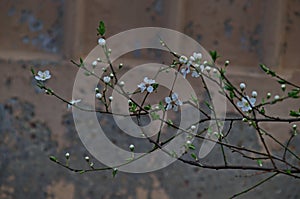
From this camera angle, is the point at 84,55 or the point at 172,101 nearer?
the point at 172,101

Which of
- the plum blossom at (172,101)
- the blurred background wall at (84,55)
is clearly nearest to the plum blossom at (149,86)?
the plum blossom at (172,101)

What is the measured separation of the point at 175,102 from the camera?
102 cm

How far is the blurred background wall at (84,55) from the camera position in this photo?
1.70 m

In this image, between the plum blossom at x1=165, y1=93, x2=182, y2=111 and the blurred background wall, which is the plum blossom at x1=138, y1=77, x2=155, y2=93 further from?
the blurred background wall

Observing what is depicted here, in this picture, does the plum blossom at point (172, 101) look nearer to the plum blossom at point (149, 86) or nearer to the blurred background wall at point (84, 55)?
the plum blossom at point (149, 86)

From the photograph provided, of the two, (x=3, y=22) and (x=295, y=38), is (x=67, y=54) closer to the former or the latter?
(x=3, y=22)

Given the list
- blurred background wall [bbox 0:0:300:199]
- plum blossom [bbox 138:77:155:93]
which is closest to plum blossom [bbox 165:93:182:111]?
plum blossom [bbox 138:77:155:93]

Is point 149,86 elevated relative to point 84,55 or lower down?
lower down

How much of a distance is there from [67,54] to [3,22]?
0.67ft

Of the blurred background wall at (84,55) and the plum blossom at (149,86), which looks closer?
the plum blossom at (149,86)

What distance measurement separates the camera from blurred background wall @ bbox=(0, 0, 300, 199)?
1695 mm

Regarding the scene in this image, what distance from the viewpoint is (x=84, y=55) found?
5.62 ft

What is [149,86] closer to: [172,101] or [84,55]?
[172,101]

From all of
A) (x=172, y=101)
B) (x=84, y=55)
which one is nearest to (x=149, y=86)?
(x=172, y=101)
